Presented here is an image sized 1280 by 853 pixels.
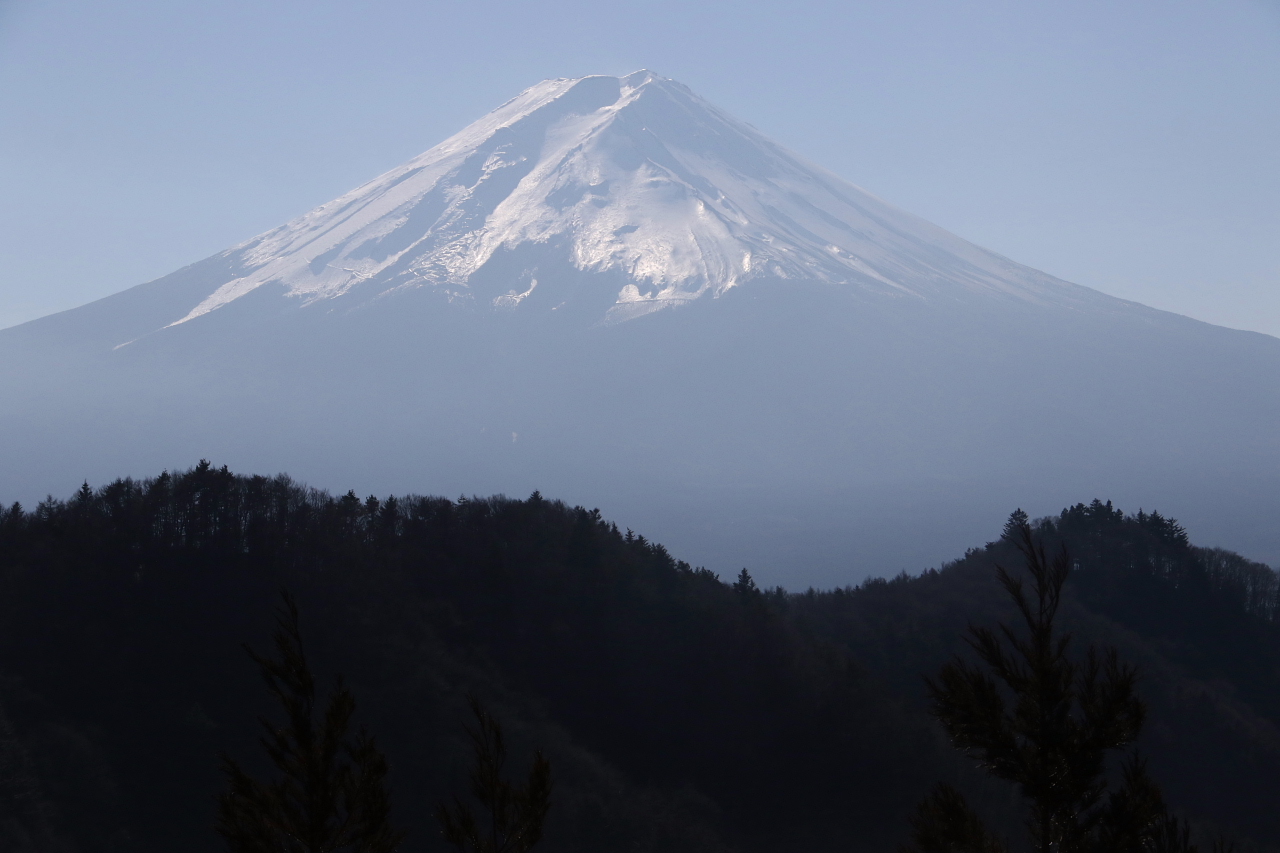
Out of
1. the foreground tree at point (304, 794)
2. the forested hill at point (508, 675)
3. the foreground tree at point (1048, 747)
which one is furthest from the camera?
the forested hill at point (508, 675)

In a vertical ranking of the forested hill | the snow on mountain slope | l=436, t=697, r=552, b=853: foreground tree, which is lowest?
the forested hill

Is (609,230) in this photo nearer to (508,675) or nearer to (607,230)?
(607,230)

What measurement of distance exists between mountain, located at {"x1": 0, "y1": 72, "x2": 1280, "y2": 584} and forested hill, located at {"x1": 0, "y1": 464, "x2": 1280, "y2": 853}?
11111 cm

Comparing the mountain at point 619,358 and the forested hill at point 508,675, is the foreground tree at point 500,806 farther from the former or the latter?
the mountain at point 619,358

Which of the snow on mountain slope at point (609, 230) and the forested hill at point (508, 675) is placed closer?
the forested hill at point (508, 675)

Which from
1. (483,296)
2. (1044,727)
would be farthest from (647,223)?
(1044,727)

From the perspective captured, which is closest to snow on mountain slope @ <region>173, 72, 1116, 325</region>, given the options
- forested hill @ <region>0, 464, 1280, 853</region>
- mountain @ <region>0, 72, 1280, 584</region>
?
mountain @ <region>0, 72, 1280, 584</region>

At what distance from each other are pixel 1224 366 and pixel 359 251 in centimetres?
17411

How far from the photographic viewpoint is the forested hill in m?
26.1

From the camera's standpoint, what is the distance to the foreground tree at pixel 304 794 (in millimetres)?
6215

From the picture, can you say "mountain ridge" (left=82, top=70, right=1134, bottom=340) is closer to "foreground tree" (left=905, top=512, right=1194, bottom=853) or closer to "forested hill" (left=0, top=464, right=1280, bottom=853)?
"forested hill" (left=0, top=464, right=1280, bottom=853)

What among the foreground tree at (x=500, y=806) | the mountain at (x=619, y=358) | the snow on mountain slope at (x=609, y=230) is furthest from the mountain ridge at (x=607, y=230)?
the foreground tree at (x=500, y=806)

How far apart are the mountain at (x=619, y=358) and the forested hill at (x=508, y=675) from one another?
4374 inches

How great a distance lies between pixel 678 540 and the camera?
406 ft
